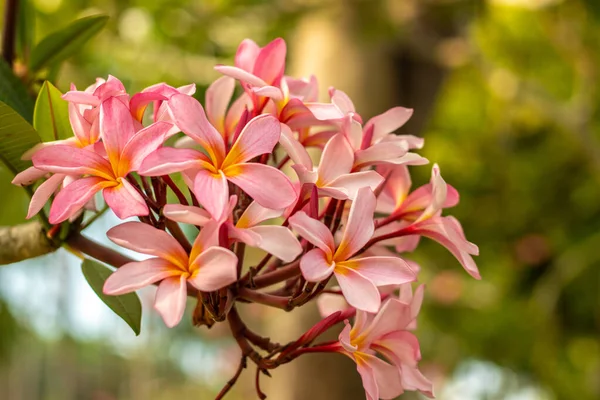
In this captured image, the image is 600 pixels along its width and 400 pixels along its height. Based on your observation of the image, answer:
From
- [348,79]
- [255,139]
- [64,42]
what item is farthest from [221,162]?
[348,79]

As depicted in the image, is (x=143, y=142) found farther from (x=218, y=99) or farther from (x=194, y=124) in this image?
(x=218, y=99)

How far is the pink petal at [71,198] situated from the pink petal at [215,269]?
0.21 ft

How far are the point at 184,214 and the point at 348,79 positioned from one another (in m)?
1.02

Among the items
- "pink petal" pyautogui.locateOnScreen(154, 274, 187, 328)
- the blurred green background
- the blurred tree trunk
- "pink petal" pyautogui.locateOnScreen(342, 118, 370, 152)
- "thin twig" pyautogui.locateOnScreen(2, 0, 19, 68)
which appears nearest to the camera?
"pink petal" pyautogui.locateOnScreen(154, 274, 187, 328)

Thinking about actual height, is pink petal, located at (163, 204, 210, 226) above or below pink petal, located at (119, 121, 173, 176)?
below

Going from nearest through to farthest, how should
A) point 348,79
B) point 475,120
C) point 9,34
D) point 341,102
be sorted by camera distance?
point 341,102, point 9,34, point 348,79, point 475,120

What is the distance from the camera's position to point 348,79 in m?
1.29

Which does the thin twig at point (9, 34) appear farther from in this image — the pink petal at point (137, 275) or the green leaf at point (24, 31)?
the pink petal at point (137, 275)

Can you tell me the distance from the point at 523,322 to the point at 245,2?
1.46 m

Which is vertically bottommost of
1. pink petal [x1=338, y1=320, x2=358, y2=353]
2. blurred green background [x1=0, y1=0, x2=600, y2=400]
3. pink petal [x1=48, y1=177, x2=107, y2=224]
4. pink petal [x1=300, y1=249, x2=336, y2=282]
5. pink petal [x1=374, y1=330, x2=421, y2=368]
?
blurred green background [x1=0, y1=0, x2=600, y2=400]

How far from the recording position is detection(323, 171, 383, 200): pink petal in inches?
13.7

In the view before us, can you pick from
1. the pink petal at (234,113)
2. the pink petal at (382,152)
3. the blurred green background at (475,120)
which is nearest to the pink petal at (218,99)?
the pink petal at (234,113)

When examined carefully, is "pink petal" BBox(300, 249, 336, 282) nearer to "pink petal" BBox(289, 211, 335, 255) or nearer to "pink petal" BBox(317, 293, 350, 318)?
"pink petal" BBox(289, 211, 335, 255)

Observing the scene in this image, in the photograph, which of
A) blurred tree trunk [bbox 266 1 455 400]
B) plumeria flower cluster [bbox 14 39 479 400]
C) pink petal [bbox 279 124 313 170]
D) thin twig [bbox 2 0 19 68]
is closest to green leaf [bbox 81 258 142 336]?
plumeria flower cluster [bbox 14 39 479 400]
